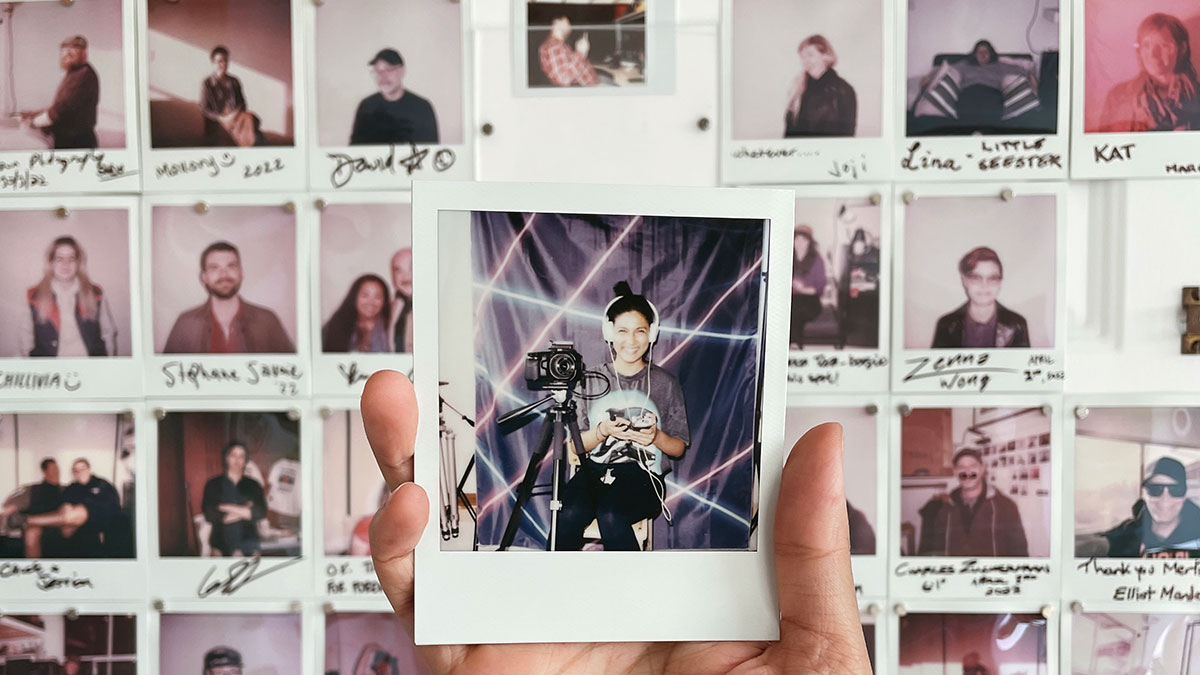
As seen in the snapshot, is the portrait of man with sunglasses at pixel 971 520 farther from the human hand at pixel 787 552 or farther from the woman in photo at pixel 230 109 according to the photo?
the woman in photo at pixel 230 109

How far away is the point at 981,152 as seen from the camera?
75 centimetres

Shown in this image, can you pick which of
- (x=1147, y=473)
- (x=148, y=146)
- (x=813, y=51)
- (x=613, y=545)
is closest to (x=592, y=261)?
(x=613, y=545)

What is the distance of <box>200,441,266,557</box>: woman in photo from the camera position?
79 cm

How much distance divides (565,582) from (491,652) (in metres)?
0.08

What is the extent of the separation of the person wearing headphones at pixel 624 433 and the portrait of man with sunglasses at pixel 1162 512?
1.88ft

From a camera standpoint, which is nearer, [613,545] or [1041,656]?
[613,545]

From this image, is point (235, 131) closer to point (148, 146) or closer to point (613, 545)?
point (148, 146)

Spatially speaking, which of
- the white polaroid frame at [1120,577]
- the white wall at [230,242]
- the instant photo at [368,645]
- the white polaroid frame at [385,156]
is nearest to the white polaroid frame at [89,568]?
the white wall at [230,242]

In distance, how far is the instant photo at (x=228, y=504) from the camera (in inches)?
30.8

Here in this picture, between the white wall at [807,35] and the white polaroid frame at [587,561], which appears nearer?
the white polaroid frame at [587,561]

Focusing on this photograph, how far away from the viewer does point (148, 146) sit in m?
0.77

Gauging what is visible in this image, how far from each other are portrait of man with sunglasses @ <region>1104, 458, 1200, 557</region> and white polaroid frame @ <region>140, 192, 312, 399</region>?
2.89 feet
